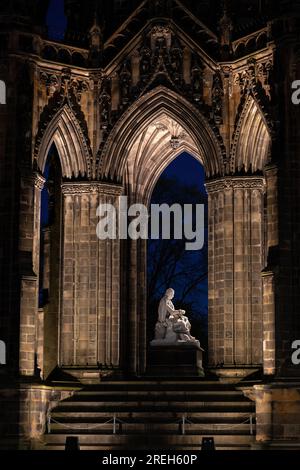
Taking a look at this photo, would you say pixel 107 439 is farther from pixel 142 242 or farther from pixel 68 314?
pixel 142 242

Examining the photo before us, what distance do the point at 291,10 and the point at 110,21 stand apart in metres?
6.80

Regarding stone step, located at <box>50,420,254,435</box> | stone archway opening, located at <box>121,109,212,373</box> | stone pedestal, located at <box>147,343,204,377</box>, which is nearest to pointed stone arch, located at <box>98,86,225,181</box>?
stone archway opening, located at <box>121,109,212,373</box>

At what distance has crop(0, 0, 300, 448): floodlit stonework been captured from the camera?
1416 inches

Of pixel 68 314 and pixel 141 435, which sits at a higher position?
pixel 68 314

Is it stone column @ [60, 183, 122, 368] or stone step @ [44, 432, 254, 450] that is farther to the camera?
stone column @ [60, 183, 122, 368]

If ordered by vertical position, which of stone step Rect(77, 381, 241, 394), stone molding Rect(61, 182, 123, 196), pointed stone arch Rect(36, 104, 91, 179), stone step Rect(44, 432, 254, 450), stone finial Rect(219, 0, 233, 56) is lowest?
stone step Rect(44, 432, 254, 450)

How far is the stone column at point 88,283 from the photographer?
38.6 m

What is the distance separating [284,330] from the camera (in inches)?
1358

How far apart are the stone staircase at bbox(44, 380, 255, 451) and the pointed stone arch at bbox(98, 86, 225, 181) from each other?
236 inches

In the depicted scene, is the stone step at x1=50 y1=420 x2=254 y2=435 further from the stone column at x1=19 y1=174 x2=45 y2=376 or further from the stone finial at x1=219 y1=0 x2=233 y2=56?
the stone finial at x1=219 y1=0 x2=233 y2=56
